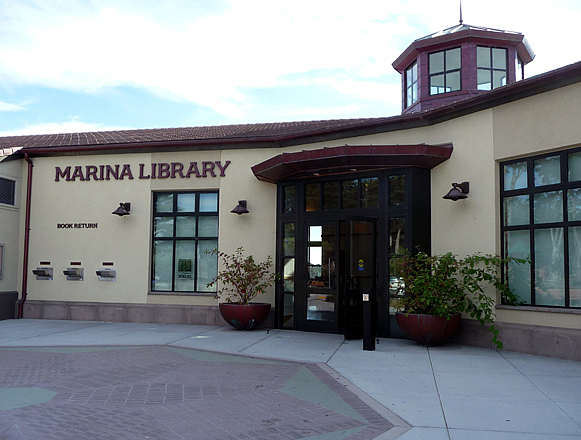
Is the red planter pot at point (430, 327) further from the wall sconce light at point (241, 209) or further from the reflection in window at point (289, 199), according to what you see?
the wall sconce light at point (241, 209)

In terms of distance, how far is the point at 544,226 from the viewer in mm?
8656

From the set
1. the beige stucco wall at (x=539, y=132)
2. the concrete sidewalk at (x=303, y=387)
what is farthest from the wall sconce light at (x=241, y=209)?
the beige stucco wall at (x=539, y=132)

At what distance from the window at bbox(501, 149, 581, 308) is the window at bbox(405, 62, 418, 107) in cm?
711

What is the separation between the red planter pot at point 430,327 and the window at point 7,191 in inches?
394

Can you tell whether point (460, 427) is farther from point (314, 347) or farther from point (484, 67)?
point (484, 67)

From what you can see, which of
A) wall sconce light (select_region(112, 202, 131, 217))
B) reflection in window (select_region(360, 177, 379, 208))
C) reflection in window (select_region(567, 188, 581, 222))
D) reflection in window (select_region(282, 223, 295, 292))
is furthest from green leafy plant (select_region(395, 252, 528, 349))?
wall sconce light (select_region(112, 202, 131, 217))

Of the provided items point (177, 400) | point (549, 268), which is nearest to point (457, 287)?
point (549, 268)

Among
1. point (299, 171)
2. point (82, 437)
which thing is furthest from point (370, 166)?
point (82, 437)

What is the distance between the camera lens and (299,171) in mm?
11031

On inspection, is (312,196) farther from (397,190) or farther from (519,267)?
(519,267)

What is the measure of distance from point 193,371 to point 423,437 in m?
3.67

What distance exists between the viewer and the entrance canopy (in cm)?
971

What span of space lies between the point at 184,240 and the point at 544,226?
7864mm

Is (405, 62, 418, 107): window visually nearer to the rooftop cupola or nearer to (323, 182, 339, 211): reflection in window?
the rooftop cupola
